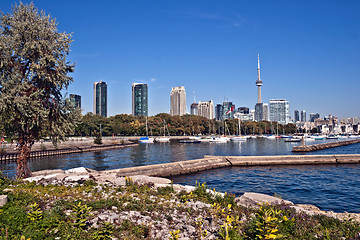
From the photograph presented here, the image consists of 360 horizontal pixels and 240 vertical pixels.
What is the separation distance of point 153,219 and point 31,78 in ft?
49.5

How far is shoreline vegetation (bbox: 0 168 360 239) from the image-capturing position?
7305 millimetres

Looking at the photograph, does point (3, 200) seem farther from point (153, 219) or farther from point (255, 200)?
point (255, 200)

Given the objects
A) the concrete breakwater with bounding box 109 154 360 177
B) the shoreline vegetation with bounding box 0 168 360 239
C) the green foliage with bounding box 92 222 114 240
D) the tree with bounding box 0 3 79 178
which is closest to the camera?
the green foliage with bounding box 92 222 114 240

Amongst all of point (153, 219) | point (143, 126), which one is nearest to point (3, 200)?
point (153, 219)

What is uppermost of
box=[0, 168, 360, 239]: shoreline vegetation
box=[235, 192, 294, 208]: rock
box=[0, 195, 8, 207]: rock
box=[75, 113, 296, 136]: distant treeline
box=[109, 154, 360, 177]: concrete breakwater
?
box=[75, 113, 296, 136]: distant treeline

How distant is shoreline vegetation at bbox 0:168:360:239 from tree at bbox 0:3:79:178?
5876 mm

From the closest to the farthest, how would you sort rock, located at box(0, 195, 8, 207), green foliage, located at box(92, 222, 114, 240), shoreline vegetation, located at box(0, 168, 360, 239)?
1. green foliage, located at box(92, 222, 114, 240)
2. shoreline vegetation, located at box(0, 168, 360, 239)
3. rock, located at box(0, 195, 8, 207)

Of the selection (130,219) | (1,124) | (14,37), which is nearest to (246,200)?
(130,219)

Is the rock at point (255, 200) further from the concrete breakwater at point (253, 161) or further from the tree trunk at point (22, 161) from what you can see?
the concrete breakwater at point (253, 161)

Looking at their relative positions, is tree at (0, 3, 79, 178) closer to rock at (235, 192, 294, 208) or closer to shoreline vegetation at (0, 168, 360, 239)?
A: shoreline vegetation at (0, 168, 360, 239)

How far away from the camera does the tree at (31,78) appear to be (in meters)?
16.6

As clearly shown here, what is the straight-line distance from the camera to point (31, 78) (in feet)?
58.2


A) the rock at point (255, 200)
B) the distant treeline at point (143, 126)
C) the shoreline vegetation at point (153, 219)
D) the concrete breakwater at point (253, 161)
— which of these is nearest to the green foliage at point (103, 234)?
the shoreline vegetation at point (153, 219)

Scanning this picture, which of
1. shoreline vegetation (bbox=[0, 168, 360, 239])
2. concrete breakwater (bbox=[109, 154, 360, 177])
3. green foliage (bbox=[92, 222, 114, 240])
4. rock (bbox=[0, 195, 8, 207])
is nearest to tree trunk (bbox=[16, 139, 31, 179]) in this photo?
shoreline vegetation (bbox=[0, 168, 360, 239])
